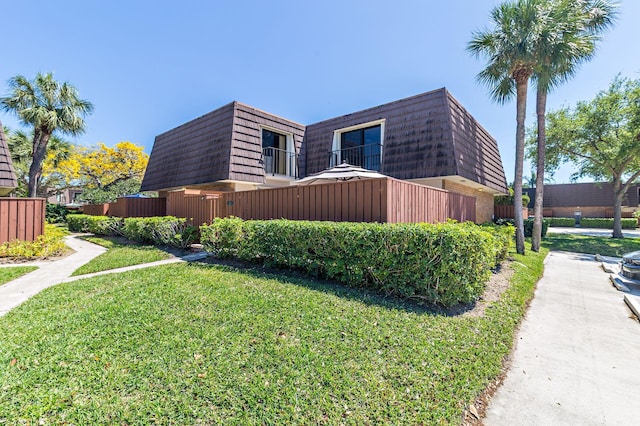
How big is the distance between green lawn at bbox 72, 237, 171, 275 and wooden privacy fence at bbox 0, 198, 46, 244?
6.74ft

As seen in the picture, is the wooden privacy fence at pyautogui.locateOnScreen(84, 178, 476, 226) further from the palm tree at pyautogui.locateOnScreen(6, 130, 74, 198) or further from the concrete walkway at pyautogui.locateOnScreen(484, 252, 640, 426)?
the palm tree at pyautogui.locateOnScreen(6, 130, 74, 198)

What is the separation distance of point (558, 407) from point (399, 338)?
157cm

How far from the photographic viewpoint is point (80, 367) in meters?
2.57

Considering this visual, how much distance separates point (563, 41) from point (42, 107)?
24.1 meters

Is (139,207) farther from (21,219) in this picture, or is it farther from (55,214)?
(55,214)

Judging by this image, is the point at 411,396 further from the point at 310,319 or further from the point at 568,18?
the point at 568,18

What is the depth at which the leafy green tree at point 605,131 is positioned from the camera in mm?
14562

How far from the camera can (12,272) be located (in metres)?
6.16

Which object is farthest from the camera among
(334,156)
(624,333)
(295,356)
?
(334,156)

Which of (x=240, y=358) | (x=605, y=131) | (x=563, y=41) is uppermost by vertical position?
(x=563, y=41)

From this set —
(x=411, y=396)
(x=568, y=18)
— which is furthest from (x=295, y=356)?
(x=568, y=18)

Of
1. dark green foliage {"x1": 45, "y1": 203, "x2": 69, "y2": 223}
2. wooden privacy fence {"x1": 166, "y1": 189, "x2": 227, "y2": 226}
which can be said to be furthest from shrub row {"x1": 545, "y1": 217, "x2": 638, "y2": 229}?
dark green foliage {"x1": 45, "y1": 203, "x2": 69, "y2": 223}

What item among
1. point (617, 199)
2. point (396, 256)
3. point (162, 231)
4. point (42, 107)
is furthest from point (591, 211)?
point (42, 107)

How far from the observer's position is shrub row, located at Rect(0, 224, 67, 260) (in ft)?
24.8
